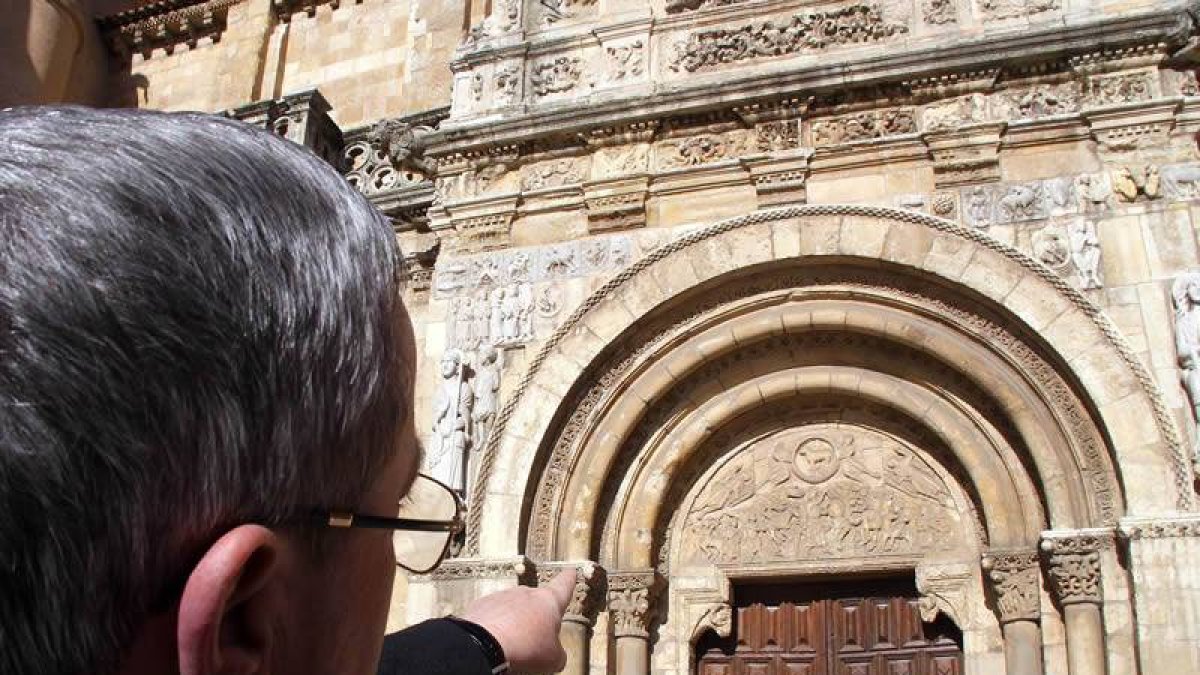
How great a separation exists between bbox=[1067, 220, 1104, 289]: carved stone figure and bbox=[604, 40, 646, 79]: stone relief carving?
3.34m

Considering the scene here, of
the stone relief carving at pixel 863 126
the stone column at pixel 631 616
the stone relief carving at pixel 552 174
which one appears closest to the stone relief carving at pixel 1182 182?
the stone relief carving at pixel 863 126

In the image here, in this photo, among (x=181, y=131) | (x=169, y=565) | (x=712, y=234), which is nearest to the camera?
(x=169, y=565)

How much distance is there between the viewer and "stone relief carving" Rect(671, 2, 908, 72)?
7449 millimetres

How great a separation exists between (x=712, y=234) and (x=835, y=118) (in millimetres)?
1196

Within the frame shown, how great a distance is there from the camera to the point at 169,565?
2.29ft

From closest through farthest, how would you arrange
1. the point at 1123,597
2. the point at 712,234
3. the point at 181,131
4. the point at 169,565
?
1. the point at 169,565
2. the point at 181,131
3. the point at 1123,597
4. the point at 712,234

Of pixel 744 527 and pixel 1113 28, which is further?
pixel 744 527

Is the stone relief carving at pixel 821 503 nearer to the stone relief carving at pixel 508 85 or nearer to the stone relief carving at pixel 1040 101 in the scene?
the stone relief carving at pixel 1040 101

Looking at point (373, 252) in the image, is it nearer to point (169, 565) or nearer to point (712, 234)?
point (169, 565)

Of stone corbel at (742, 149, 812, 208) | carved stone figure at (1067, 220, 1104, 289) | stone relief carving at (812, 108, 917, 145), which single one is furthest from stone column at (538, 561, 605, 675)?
carved stone figure at (1067, 220, 1104, 289)

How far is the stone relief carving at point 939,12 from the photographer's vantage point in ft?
23.7

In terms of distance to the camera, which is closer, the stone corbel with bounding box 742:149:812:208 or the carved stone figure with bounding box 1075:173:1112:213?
the carved stone figure with bounding box 1075:173:1112:213

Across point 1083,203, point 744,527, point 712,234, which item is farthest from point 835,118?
point 744,527

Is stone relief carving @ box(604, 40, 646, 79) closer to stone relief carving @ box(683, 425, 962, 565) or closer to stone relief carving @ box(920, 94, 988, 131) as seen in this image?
stone relief carving @ box(920, 94, 988, 131)
